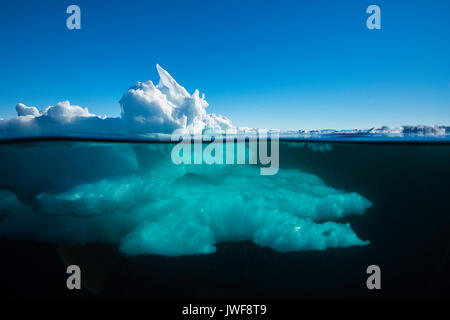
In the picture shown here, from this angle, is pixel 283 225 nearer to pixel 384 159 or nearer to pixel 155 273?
pixel 155 273

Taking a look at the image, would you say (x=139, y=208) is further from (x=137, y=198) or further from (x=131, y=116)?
(x=131, y=116)

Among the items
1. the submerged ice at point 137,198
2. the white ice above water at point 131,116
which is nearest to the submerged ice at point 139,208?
the submerged ice at point 137,198

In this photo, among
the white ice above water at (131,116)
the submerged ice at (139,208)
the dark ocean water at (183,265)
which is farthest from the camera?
the white ice above water at (131,116)

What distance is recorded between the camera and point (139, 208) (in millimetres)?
7680

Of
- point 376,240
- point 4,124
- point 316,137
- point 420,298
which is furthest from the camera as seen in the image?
point 316,137

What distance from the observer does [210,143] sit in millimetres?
10656

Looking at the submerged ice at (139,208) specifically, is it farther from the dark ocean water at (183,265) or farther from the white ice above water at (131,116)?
the white ice above water at (131,116)

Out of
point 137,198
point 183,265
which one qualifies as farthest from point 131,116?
point 183,265

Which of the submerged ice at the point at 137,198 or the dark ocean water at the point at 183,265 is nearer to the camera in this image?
the dark ocean water at the point at 183,265

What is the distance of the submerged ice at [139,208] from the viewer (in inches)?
271

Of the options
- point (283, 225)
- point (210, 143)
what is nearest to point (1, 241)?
point (210, 143)

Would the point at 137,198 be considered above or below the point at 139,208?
above

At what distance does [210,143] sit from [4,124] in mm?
8294

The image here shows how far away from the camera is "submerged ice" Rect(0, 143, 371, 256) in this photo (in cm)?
689
